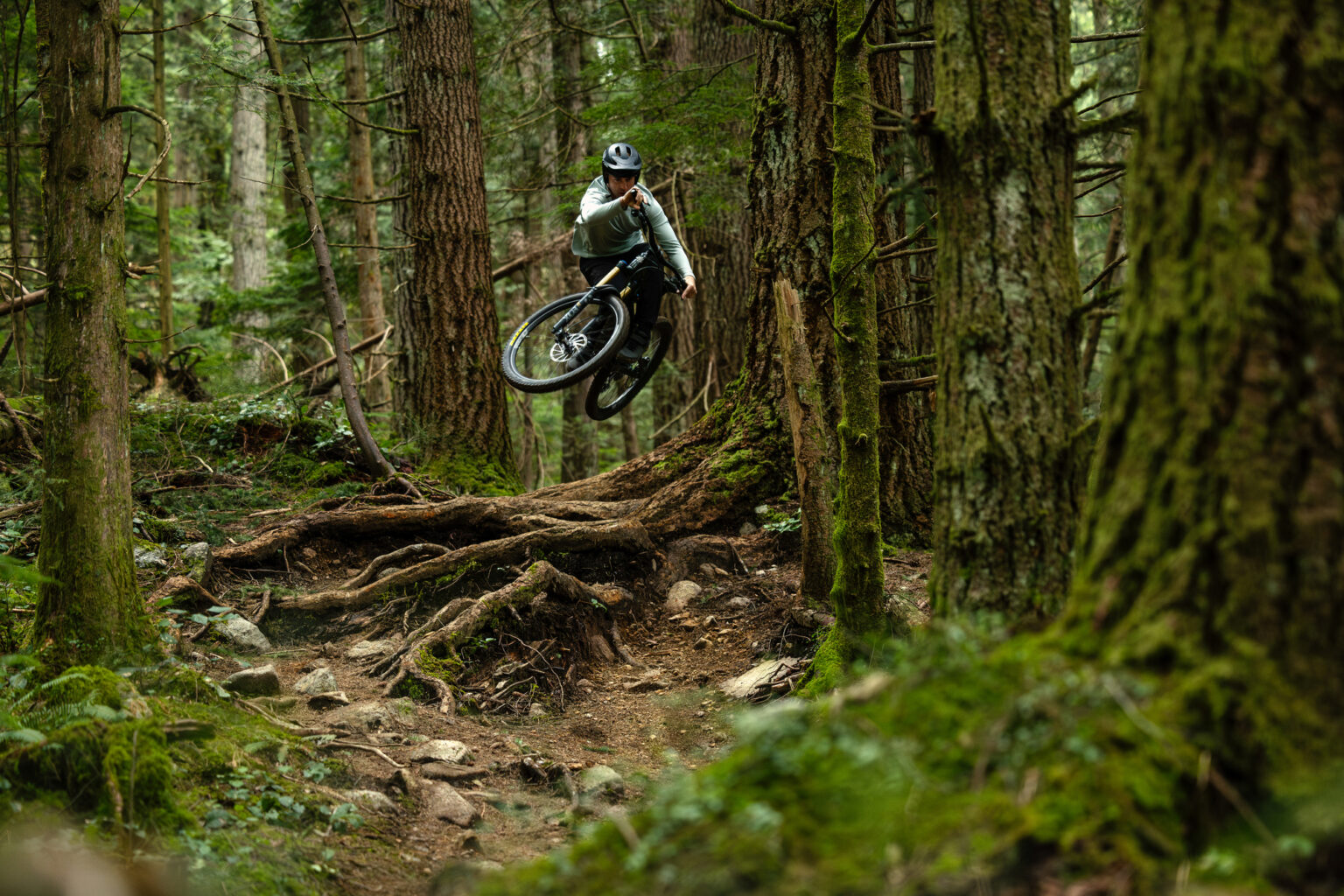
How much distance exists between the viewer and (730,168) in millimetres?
10250

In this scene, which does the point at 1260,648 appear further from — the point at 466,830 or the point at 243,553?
the point at 243,553

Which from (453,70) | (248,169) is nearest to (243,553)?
(453,70)

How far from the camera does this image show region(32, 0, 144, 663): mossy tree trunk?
13.5ft

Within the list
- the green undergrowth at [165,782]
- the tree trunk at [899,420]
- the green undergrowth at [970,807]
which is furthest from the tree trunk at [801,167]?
the green undergrowth at [970,807]

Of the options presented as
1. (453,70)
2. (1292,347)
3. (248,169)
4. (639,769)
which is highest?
(248,169)

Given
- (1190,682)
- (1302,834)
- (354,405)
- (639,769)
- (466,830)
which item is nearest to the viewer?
(1302,834)

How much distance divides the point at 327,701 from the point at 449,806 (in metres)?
1.20

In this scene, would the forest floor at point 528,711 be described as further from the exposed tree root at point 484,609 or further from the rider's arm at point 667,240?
the rider's arm at point 667,240

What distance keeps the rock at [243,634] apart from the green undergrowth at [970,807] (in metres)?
4.38

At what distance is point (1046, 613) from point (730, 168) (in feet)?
26.8

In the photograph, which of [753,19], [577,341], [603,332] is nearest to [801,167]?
[753,19]

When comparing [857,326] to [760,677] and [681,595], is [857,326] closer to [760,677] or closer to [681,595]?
[760,677]

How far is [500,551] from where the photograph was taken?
22.0 ft

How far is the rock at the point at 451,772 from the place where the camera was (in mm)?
4352
